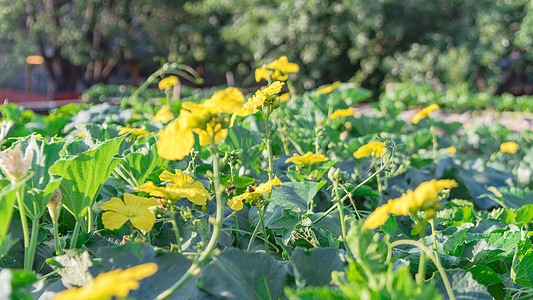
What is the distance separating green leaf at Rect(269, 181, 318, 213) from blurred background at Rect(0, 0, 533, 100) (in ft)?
28.3

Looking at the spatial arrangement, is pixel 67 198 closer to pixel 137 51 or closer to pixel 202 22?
pixel 202 22

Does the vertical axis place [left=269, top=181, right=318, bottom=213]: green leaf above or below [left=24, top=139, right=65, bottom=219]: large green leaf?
below

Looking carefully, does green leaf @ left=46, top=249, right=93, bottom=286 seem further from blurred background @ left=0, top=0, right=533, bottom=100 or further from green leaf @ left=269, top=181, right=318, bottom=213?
blurred background @ left=0, top=0, right=533, bottom=100

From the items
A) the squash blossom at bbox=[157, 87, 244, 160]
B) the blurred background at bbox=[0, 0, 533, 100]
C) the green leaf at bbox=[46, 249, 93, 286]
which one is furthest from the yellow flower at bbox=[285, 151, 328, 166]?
the blurred background at bbox=[0, 0, 533, 100]

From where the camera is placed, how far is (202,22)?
13.4m

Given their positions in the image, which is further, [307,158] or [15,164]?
[307,158]

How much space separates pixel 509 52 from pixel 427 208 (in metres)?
10.5

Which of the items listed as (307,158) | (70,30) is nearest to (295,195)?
(307,158)

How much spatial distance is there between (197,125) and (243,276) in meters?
0.19

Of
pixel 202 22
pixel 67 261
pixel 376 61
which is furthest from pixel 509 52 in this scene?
pixel 67 261

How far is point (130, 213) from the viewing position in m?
0.73

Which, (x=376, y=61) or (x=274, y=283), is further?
(x=376, y=61)

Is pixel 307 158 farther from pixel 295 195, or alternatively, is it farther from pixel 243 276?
pixel 243 276

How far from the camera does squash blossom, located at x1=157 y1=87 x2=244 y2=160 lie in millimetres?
593
